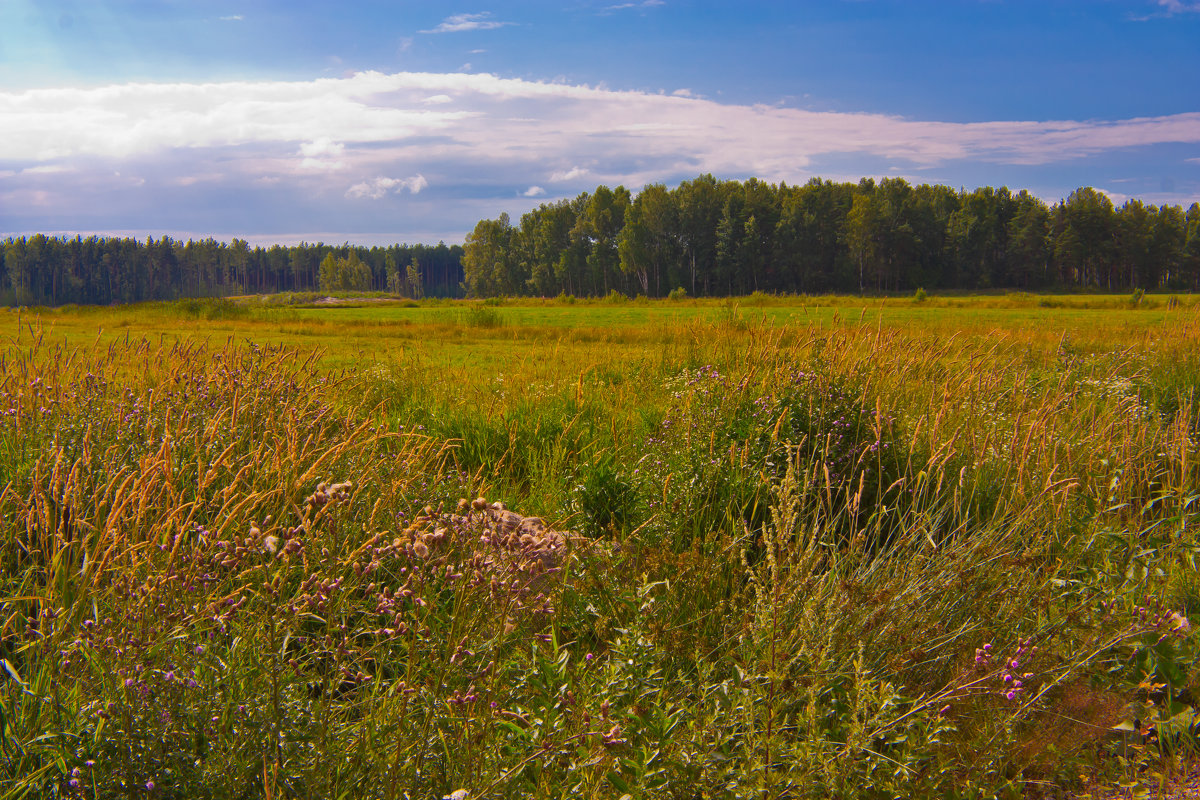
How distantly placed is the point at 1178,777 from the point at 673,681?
2.16 metres

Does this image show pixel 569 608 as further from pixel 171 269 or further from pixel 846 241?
pixel 171 269

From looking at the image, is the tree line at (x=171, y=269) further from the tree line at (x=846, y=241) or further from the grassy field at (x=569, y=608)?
the grassy field at (x=569, y=608)

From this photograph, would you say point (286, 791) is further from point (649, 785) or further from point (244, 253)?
point (244, 253)

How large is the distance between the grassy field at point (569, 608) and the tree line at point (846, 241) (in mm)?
82089

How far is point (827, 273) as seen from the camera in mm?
91250

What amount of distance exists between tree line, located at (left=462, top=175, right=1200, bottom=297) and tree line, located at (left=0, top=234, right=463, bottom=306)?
2528 inches

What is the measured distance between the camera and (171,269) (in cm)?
15950

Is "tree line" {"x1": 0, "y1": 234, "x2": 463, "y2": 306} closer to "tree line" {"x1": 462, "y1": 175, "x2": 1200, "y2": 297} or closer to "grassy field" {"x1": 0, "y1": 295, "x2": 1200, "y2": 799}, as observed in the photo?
"tree line" {"x1": 462, "y1": 175, "x2": 1200, "y2": 297}

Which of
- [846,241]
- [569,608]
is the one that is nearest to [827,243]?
[846,241]

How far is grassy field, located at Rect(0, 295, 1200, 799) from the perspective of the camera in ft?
7.02

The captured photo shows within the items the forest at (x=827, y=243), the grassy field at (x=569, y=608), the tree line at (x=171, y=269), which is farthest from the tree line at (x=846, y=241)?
the grassy field at (x=569, y=608)

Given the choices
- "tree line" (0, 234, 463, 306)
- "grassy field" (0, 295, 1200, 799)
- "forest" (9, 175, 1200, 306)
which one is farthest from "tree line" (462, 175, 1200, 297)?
"grassy field" (0, 295, 1200, 799)

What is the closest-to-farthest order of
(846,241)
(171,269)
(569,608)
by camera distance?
(569,608) → (846,241) → (171,269)

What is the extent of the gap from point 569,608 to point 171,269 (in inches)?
7302
